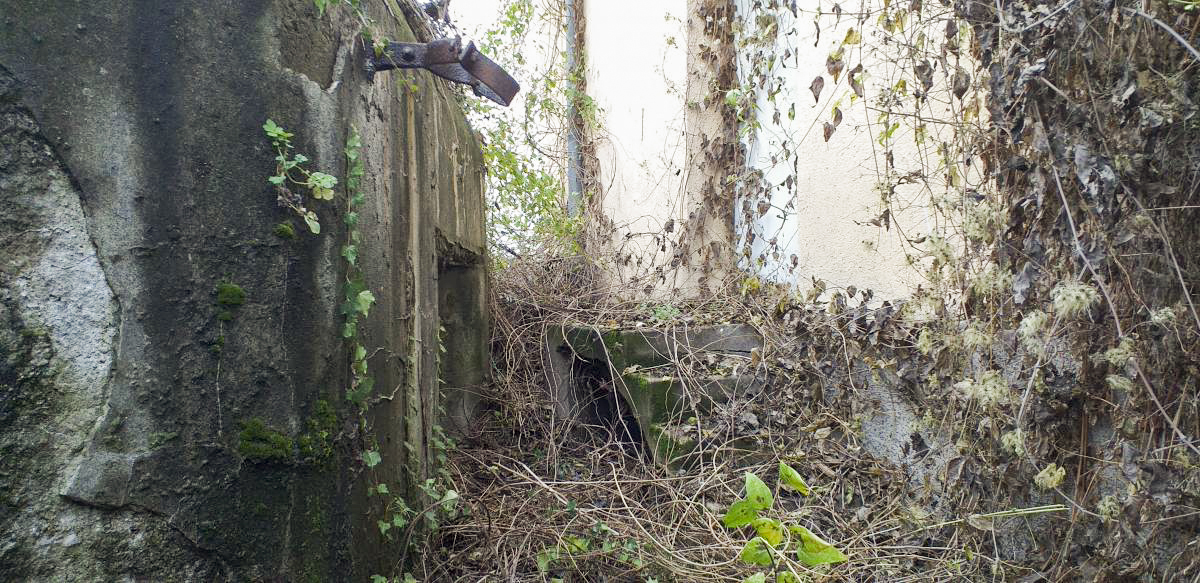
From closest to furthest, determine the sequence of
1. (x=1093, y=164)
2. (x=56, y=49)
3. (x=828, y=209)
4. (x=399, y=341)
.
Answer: (x=56, y=49) < (x=1093, y=164) < (x=399, y=341) < (x=828, y=209)

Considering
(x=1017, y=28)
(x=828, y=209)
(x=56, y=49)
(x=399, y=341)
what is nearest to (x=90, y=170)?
(x=56, y=49)

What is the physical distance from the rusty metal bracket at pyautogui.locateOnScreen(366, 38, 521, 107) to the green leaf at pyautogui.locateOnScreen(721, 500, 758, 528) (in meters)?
1.36

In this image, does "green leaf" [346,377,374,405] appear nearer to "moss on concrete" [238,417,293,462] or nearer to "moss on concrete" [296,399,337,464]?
"moss on concrete" [296,399,337,464]

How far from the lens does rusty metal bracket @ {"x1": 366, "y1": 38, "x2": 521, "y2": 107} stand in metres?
1.98

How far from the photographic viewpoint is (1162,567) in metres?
1.80

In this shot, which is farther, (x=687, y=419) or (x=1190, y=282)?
(x=687, y=419)

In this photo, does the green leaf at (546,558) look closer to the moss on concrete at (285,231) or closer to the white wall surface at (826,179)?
the moss on concrete at (285,231)

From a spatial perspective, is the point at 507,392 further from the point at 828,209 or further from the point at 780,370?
the point at 828,209

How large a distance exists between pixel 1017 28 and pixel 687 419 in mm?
2140

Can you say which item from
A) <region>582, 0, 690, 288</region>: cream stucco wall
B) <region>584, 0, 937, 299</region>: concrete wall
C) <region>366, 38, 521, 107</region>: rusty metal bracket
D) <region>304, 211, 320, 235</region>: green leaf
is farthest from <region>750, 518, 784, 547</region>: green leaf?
<region>582, 0, 690, 288</region>: cream stucco wall

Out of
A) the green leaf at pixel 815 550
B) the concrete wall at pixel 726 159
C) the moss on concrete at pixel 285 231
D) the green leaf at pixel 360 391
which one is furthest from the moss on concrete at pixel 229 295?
the concrete wall at pixel 726 159

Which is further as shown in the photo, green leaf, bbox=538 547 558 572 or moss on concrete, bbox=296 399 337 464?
green leaf, bbox=538 547 558 572

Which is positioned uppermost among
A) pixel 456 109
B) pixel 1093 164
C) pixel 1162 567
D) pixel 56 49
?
pixel 456 109

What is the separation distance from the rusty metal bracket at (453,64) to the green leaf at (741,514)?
4.48ft
